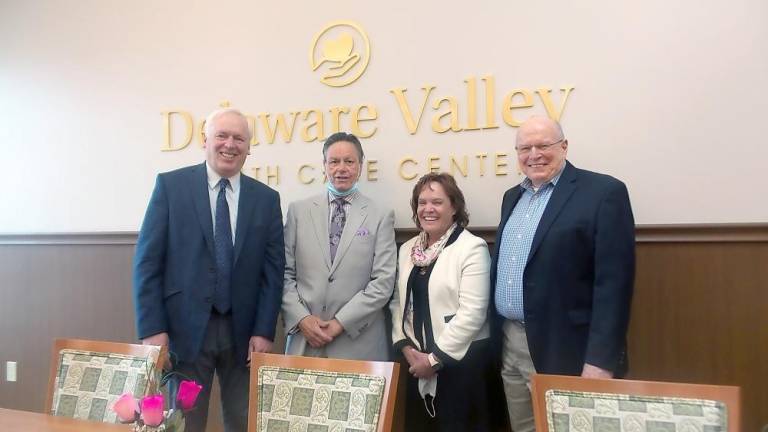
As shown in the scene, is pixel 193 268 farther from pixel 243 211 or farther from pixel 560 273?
pixel 560 273

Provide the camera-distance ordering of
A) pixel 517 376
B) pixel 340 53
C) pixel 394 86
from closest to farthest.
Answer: pixel 517 376
pixel 394 86
pixel 340 53

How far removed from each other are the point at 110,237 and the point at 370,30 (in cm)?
194

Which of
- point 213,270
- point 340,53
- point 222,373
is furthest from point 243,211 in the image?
point 340,53

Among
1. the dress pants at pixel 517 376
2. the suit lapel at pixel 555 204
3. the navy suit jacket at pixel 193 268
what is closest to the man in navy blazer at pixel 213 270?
the navy suit jacket at pixel 193 268

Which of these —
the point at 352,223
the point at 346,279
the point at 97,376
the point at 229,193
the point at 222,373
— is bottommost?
the point at 222,373

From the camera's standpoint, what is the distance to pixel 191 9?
340 centimetres

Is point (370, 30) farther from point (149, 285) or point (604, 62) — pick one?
point (149, 285)

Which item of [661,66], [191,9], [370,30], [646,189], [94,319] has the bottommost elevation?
[94,319]

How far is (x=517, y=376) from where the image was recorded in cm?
225

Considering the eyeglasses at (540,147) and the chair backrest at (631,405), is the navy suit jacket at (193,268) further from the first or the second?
the chair backrest at (631,405)

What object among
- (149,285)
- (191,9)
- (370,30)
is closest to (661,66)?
(370,30)

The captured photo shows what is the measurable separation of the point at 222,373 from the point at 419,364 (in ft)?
2.64

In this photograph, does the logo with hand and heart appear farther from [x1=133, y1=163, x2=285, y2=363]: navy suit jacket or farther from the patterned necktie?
[x1=133, y1=163, x2=285, y2=363]: navy suit jacket

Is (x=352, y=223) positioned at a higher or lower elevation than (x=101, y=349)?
higher
